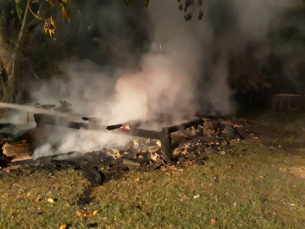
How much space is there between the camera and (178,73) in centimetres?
880

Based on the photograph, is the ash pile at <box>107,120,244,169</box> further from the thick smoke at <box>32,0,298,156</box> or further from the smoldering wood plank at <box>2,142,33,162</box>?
the smoldering wood plank at <box>2,142,33,162</box>

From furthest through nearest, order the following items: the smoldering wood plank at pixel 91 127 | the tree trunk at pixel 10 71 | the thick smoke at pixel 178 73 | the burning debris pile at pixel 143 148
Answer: the tree trunk at pixel 10 71 → the thick smoke at pixel 178 73 → the smoldering wood plank at pixel 91 127 → the burning debris pile at pixel 143 148

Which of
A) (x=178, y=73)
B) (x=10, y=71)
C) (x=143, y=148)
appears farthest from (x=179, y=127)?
(x=10, y=71)

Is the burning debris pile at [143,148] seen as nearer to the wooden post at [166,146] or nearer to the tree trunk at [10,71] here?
the wooden post at [166,146]

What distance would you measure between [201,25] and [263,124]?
416 cm

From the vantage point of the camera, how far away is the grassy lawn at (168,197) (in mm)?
3234

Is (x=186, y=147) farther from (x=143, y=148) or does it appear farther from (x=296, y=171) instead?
(x=296, y=171)

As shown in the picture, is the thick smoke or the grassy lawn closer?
the grassy lawn

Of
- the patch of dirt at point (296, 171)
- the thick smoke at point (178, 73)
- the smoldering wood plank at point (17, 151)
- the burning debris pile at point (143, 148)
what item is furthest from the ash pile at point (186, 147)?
the smoldering wood plank at point (17, 151)

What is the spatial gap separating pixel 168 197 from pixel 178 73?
18.5ft

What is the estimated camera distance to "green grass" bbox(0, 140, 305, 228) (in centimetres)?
323

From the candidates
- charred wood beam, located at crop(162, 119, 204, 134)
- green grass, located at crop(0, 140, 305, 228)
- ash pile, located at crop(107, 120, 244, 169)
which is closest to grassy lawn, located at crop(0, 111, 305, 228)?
green grass, located at crop(0, 140, 305, 228)

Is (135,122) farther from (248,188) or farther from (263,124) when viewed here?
(263,124)

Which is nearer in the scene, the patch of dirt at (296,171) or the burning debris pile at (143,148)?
the patch of dirt at (296,171)
